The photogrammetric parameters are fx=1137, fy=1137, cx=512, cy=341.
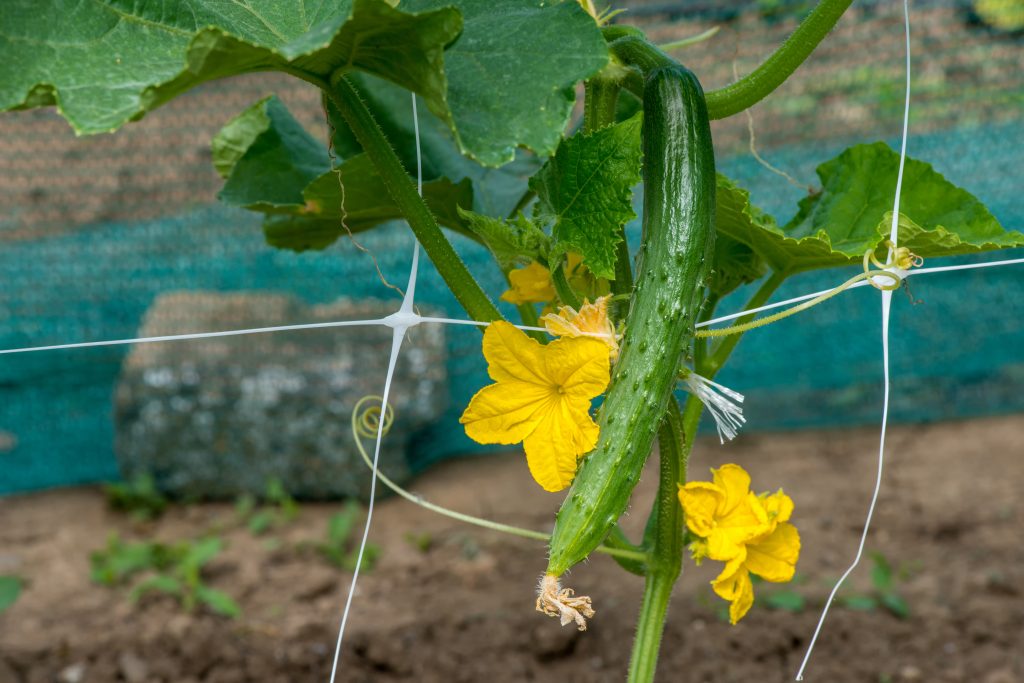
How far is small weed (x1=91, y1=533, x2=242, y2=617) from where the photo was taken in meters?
2.48

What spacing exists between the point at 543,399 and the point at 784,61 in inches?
14.2

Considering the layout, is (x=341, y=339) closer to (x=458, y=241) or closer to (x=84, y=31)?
(x=458, y=241)

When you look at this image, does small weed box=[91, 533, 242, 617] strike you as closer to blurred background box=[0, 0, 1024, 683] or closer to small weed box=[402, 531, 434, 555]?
blurred background box=[0, 0, 1024, 683]

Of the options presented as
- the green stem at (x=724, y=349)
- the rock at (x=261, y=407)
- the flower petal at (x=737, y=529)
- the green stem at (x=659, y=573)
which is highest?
the green stem at (x=724, y=349)

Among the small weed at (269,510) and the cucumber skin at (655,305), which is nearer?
the cucumber skin at (655,305)

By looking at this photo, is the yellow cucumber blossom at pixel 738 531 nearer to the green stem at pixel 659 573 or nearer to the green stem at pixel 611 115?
the green stem at pixel 659 573

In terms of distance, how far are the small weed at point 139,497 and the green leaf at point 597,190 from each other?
2447 millimetres

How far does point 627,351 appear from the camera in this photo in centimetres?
86

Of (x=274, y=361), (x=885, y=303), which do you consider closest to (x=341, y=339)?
(x=274, y=361)

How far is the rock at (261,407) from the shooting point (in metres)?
3.02

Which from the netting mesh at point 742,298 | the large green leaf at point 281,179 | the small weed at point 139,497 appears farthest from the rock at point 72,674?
the large green leaf at point 281,179

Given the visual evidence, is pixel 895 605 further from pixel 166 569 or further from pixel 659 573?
pixel 166 569

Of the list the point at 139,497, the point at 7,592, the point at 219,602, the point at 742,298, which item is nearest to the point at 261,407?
the point at 139,497

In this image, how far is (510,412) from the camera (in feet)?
2.83
